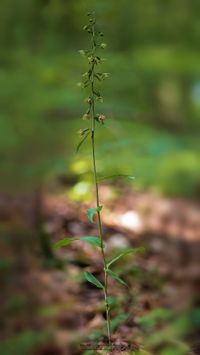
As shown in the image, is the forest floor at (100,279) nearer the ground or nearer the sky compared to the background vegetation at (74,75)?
nearer the ground

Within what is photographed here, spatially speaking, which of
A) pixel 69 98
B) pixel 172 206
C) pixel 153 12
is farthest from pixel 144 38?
pixel 172 206

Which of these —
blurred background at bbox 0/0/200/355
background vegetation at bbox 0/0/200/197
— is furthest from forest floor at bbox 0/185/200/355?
background vegetation at bbox 0/0/200/197

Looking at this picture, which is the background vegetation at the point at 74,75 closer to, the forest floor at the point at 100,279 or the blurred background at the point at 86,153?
the blurred background at the point at 86,153

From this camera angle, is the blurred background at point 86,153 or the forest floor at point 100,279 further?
the blurred background at point 86,153

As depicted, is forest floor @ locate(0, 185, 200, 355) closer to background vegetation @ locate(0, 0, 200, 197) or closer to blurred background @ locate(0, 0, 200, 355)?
blurred background @ locate(0, 0, 200, 355)

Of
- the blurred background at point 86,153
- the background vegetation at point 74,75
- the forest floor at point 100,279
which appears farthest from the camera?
the background vegetation at point 74,75

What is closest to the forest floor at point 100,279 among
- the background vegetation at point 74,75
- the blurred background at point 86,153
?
the blurred background at point 86,153

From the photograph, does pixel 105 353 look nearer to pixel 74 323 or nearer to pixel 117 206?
pixel 74 323
